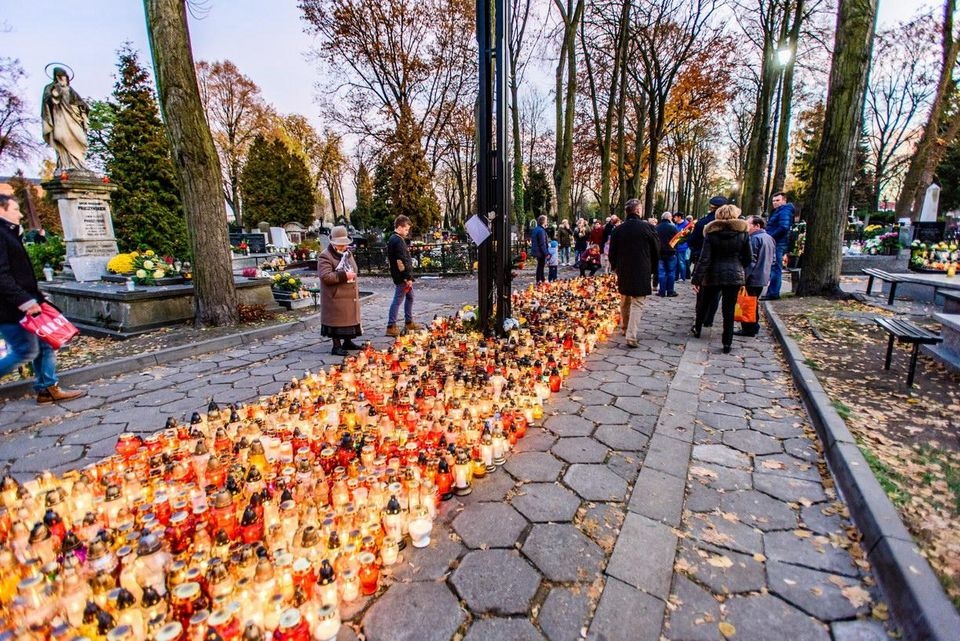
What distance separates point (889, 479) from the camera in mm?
2928

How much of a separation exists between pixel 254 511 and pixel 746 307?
7570 millimetres

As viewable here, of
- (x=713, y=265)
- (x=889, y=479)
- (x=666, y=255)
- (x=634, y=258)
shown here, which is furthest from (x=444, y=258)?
(x=889, y=479)

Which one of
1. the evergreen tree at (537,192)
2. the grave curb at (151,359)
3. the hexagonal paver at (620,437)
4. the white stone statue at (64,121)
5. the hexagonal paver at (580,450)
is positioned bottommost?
the hexagonal paver at (580,450)

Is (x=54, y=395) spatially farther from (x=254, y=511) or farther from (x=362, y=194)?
(x=362, y=194)

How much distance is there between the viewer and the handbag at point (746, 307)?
7.25 m

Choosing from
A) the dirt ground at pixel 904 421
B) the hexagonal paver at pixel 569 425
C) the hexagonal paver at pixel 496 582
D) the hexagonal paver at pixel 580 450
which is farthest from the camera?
the hexagonal paver at pixel 569 425

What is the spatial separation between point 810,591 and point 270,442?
3.37 meters

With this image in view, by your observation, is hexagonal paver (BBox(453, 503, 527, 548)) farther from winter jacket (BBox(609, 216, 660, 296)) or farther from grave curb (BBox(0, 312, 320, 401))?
grave curb (BBox(0, 312, 320, 401))

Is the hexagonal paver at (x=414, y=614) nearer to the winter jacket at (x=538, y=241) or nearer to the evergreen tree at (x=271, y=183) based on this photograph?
the winter jacket at (x=538, y=241)

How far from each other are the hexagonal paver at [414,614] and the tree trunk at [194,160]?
24.5 feet

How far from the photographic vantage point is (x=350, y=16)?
2169 centimetres

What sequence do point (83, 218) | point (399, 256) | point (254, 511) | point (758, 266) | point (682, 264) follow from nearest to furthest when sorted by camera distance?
point (254, 511), point (758, 266), point (399, 256), point (83, 218), point (682, 264)

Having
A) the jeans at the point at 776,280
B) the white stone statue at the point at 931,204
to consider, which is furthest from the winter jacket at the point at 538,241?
the white stone statue at the point at 931,204

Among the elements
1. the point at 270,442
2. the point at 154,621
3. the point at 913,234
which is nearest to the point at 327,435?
the point at 270,442
